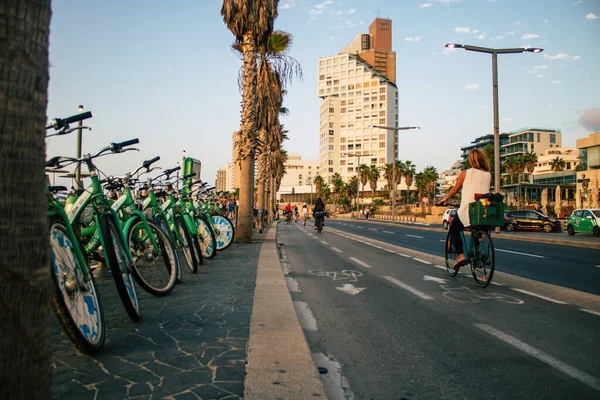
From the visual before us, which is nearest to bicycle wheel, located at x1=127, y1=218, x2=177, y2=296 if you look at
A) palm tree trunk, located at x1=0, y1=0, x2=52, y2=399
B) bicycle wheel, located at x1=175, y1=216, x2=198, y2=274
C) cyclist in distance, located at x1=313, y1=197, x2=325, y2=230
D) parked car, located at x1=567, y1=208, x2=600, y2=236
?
bicycle wheel, located at x1=175, y1=216, x2=198, y2=274

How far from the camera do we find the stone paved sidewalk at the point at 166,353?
2742 millimetres

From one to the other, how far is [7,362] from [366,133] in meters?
159

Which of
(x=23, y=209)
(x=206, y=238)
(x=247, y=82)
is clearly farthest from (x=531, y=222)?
(x=23, y=209)

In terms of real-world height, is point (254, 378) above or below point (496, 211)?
below

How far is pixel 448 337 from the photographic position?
4312 millimetres

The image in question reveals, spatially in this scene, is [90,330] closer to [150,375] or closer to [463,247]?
[150,375]

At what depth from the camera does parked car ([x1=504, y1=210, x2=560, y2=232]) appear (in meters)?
31.0

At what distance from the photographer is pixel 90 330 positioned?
332 centimetres

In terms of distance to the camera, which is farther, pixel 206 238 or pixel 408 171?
pixel 408 171

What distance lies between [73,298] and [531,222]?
32914 mm

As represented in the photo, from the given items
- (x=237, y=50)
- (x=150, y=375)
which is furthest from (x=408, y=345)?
(x=237, y=50)

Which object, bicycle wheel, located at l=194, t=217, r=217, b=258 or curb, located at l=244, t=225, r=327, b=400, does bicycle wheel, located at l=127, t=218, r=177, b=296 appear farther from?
bicycle wheel, located at l=194, t=217, r=217, b=258

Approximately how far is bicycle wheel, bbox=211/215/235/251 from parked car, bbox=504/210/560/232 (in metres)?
26.0

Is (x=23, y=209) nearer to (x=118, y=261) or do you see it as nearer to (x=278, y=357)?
(x=278, y=357)
